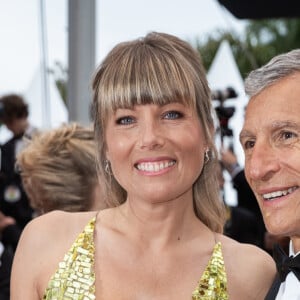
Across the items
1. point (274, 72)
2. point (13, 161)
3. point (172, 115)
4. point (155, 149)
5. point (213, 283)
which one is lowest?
point (13, 161)

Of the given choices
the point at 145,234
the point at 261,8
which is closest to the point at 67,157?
the point at 145,234

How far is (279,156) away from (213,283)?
749mm

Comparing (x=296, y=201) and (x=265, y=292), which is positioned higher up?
(x=296, y=201)

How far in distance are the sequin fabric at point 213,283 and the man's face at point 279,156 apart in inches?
22.1

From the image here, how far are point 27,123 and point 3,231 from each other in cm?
274

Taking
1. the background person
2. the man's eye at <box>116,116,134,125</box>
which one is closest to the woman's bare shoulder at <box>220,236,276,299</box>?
the background person

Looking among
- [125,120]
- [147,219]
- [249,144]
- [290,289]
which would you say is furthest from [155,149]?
[290,289]

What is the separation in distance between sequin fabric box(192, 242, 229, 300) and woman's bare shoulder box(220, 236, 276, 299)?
0.03 meters

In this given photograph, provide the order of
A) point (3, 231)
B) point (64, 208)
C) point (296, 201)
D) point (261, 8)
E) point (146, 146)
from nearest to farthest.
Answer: point (296, 201), point (146, 146), point (64, 208), point (3, 231), point (261, 8)

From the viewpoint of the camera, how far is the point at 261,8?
6.15m

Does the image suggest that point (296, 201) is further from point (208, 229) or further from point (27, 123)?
point (27, 123)

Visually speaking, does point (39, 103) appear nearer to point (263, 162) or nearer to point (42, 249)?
point (42, 249)

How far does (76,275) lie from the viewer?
8.28 ft

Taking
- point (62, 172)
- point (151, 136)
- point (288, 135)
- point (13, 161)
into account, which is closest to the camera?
point (288, 135)
